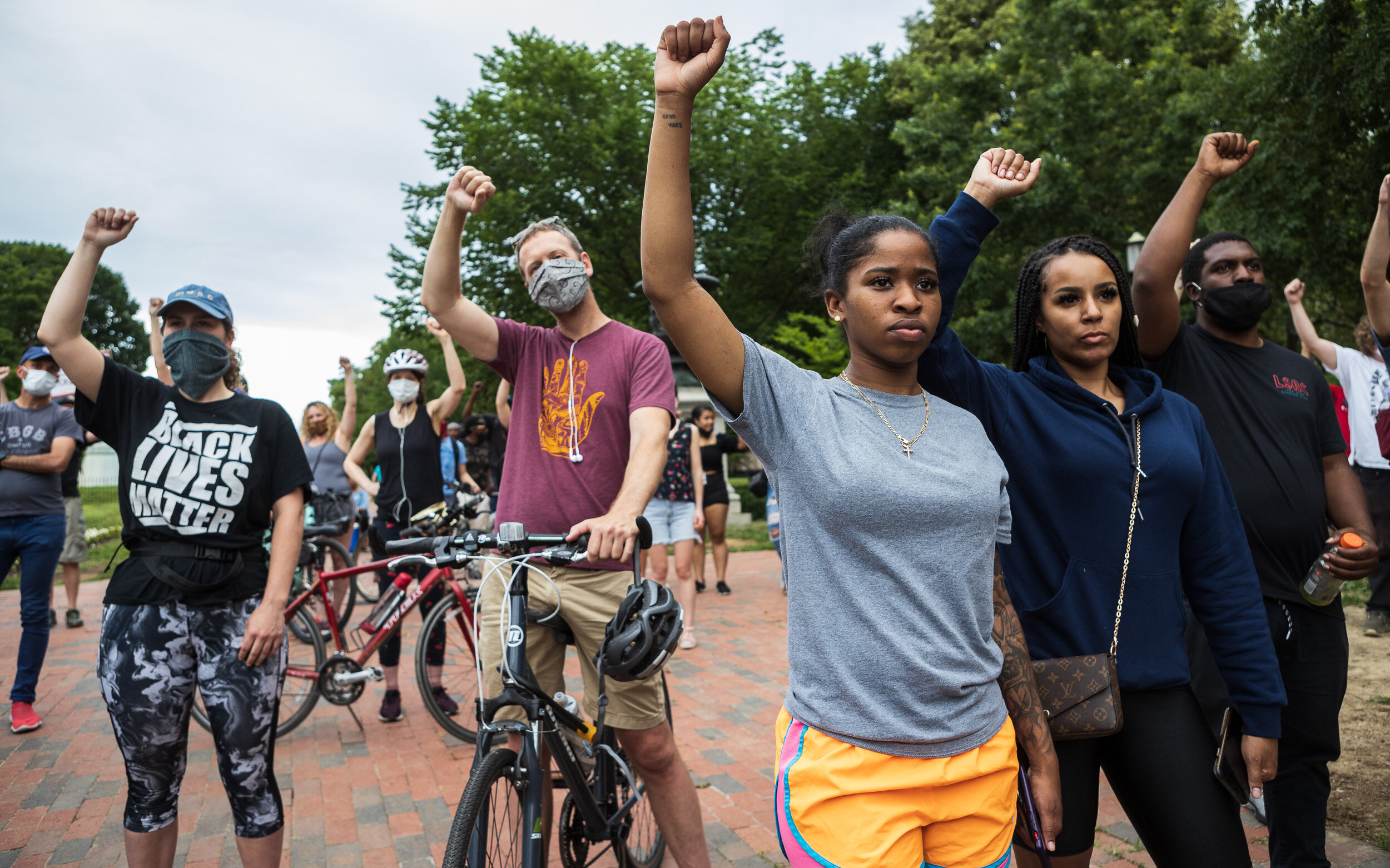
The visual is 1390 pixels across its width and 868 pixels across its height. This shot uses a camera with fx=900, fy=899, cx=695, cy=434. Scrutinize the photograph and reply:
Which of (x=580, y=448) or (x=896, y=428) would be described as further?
(x=580, y=448)

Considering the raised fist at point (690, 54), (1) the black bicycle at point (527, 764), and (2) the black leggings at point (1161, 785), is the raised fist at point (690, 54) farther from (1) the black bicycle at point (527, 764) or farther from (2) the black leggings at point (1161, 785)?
(2) the black leggings at point (1161, 785)

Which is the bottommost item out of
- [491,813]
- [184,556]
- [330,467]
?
[491,813]

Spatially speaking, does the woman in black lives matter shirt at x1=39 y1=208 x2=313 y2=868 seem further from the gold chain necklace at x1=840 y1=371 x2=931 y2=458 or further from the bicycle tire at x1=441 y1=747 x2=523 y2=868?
the gold chain necklace at x1=840 y1=371 x2=931 y2=458

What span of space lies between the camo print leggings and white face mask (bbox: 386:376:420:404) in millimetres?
3689

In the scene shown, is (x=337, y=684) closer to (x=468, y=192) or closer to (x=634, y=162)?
(x=468, y=192)

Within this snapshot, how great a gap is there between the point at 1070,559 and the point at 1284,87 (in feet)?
38.1

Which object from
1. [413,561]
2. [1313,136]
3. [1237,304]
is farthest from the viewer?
[1313,136]

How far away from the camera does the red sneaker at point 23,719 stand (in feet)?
17.0

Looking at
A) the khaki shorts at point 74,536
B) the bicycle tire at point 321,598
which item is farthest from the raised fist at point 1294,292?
the khaki shorts at point 74,536

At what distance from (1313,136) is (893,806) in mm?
12430

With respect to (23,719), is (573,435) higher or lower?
higher

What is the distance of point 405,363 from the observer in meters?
6.46

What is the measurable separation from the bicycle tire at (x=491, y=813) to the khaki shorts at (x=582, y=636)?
492 mm

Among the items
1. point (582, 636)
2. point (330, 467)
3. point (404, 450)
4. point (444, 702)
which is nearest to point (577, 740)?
point (582, 636)
